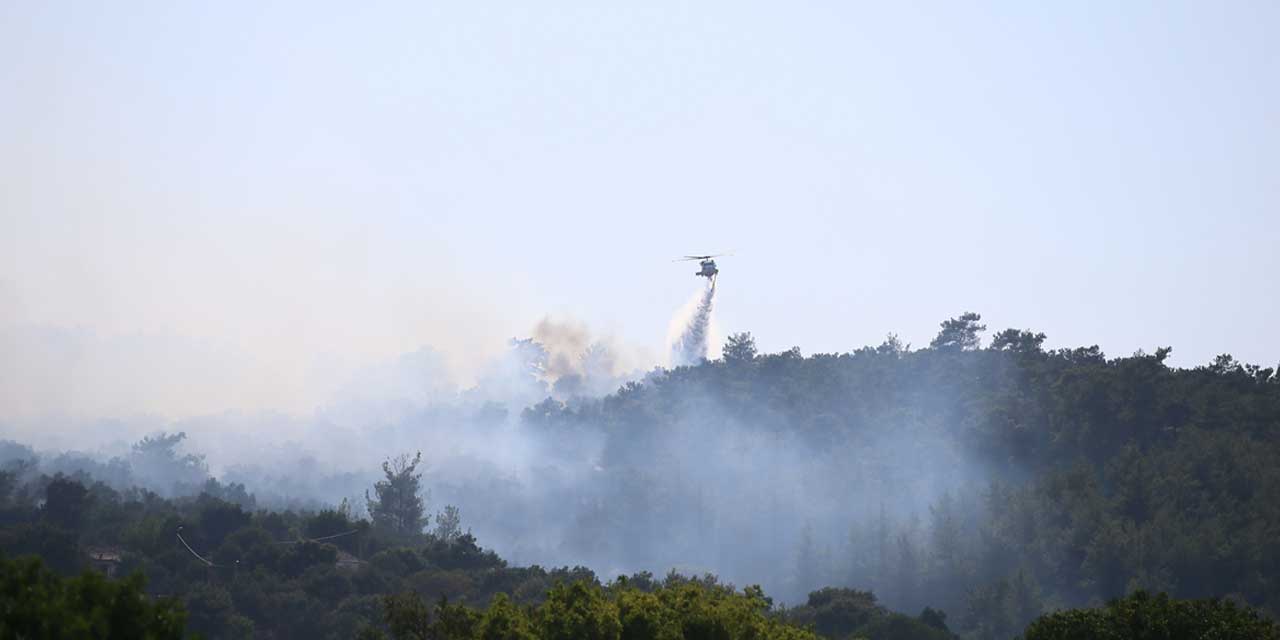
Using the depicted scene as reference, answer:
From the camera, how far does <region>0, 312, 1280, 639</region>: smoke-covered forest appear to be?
84.0 m

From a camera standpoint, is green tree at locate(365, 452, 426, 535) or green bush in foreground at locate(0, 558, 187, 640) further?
green tree at locate(365, 452, 426, 535)

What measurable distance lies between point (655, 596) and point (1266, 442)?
285ft

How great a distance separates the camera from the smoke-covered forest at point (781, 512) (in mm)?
84000

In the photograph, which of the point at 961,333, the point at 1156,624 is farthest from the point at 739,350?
the point at 1156,624

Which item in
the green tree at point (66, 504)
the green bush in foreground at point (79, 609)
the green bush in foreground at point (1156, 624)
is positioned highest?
the green tree at point (66, 504)

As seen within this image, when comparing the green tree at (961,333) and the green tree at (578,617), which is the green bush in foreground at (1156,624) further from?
the green tree at (961,333)

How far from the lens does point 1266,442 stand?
374 ft

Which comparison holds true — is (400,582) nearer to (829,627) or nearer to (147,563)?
(147,563)

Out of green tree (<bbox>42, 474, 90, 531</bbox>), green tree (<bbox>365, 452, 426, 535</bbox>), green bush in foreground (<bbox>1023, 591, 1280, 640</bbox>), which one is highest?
green tree (<bbox>365, 452, 426, 535</bbox>)

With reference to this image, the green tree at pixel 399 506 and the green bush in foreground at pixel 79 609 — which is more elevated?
the green tree at pixel 399 506

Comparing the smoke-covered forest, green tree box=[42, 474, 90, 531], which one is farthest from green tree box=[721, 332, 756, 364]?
green tree box=[42, 474, 90, 531]

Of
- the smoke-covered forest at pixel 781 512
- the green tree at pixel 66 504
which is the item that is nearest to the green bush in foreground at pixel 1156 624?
the smoke-covered forest at pixel 781 512

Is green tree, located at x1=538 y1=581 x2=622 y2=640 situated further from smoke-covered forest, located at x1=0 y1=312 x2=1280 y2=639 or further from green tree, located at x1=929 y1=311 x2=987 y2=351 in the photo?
green tree, located at x1=929 y1=311 x2=987 y2=351

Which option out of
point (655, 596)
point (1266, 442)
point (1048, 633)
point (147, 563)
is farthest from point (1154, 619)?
point (1266, 442)
